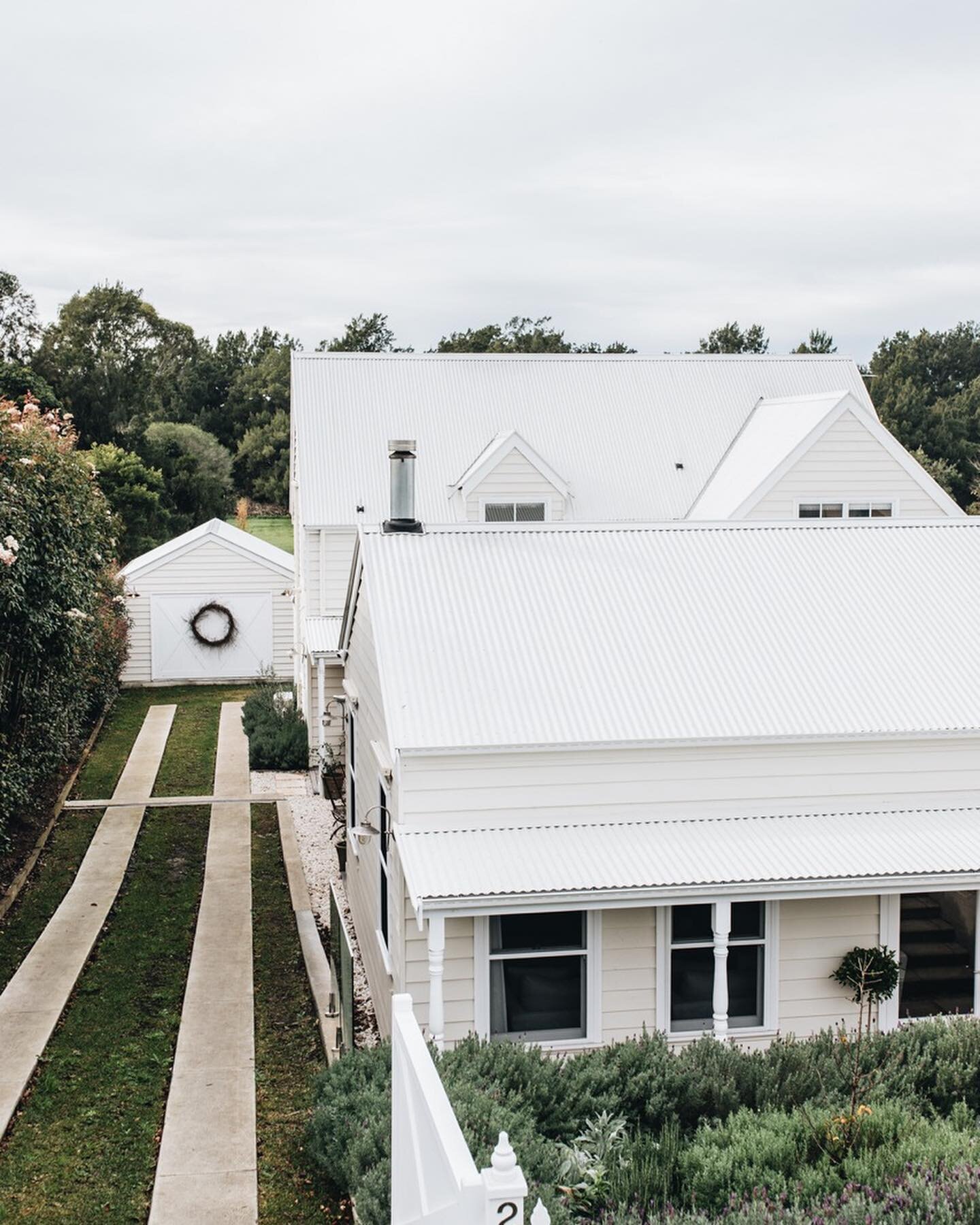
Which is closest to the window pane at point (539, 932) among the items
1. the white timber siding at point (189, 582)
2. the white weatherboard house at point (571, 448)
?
the white weatherboard house at point (571, 448)

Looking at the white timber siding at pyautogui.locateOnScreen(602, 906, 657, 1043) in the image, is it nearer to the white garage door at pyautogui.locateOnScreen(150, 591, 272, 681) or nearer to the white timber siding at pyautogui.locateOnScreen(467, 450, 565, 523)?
the white timber siding at pyautogui.locateOnScreen(467, 450, 565, 523)

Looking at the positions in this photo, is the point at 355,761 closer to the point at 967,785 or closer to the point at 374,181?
the point at 967,785

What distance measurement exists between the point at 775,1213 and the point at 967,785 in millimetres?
6722

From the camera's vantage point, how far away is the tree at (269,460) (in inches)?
2477

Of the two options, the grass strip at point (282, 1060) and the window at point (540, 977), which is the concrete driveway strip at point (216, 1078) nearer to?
the grass strip at point (282, 1060)

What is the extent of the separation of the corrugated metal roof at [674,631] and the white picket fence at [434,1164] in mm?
5486

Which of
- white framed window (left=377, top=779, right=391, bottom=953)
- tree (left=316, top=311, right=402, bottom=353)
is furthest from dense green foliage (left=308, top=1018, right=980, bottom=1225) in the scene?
tree (left=316, top=311, right=402, bottom=353)

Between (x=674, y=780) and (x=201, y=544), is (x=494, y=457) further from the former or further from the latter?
(x=201, y=544)

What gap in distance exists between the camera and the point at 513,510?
24.5 m

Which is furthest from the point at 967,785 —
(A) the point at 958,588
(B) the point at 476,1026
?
(B) the point at 476,1026

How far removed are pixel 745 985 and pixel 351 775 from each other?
669 cm

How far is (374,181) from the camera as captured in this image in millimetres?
28469

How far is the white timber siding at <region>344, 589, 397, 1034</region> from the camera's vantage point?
36.4 ft

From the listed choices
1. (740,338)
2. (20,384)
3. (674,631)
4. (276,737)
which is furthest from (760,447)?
(740,338)
